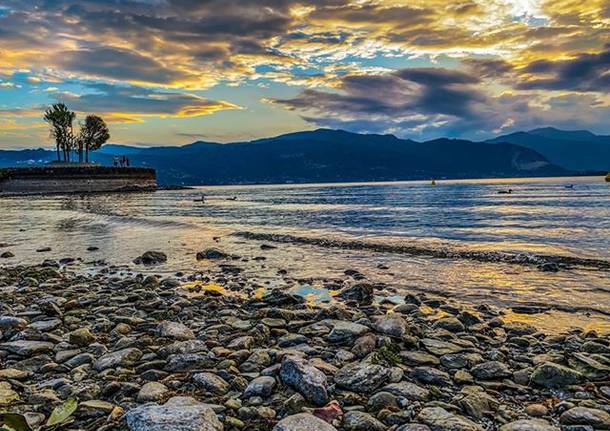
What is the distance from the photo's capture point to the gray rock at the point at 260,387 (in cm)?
591

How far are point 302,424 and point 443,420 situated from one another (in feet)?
5.30

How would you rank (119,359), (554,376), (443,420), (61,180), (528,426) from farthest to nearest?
(61,180)
(119,359)
(554,376)
(443,420)
(528,426)

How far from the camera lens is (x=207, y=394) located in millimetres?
5977

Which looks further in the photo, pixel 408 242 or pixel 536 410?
pixel 408 242

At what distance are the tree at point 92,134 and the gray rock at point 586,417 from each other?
159 m

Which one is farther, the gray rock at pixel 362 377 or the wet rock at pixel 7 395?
the gray rock at pixel 362 377

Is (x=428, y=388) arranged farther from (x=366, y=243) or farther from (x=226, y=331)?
(x=366, y=243)

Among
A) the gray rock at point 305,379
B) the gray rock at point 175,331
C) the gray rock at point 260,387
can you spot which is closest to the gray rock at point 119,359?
the gray rock at point 175,331

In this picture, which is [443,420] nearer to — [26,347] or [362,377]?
[362,377]

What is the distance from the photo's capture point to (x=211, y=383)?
6160 mm

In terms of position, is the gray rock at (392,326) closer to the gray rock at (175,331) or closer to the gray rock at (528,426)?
the gray rock at (528,426)

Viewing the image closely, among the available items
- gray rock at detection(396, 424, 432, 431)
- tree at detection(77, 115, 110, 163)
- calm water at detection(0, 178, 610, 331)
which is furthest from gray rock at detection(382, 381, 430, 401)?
tree at detection(77, 115, 110, 163)

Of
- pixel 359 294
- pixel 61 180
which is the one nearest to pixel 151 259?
pixel 359 294

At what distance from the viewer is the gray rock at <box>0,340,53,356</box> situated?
7523mm
